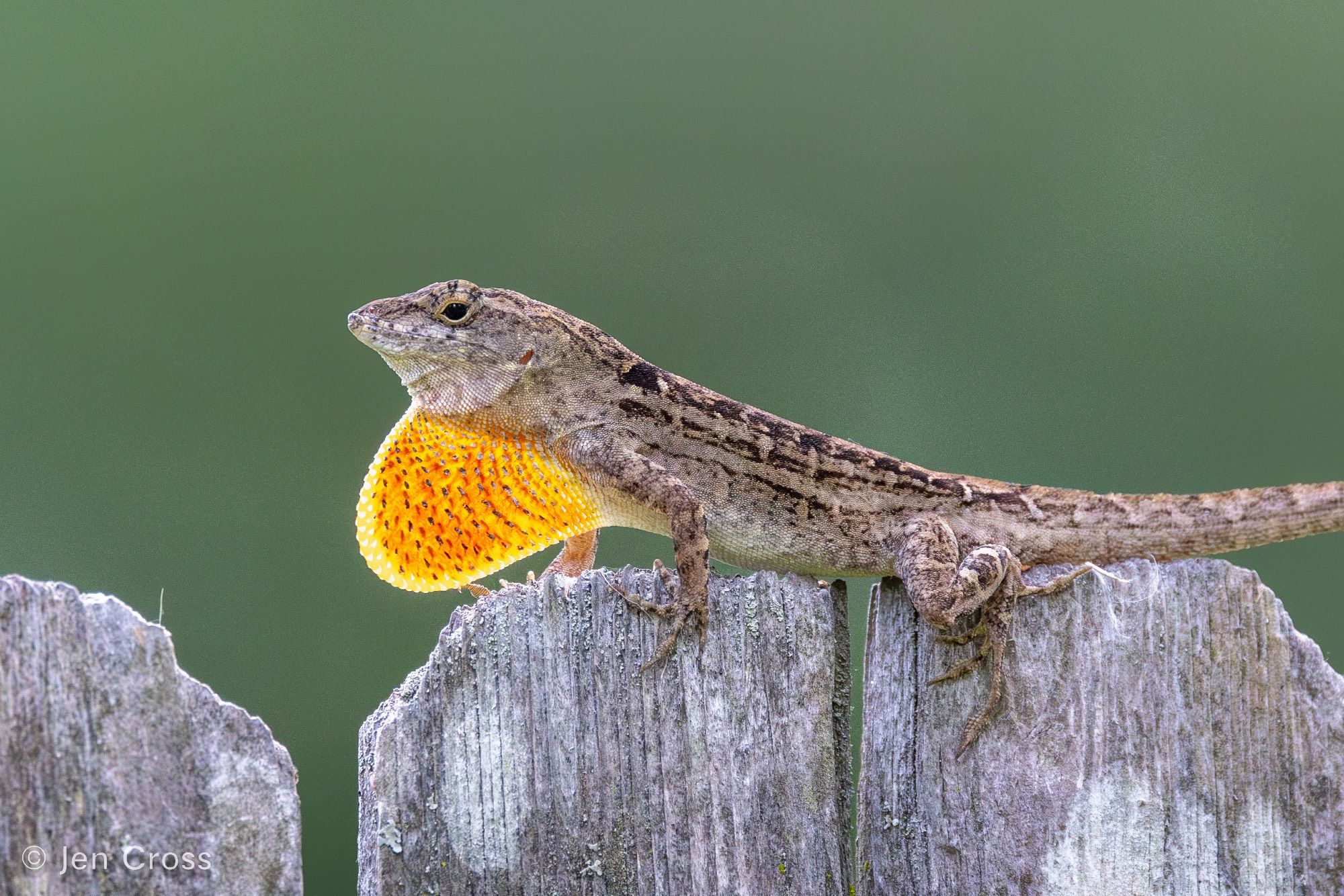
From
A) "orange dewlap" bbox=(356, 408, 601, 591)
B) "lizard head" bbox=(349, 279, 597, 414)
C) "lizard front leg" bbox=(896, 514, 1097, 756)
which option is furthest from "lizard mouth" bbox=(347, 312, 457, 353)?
"lizard front leg" bbox=(896, 514, 1097, 756)

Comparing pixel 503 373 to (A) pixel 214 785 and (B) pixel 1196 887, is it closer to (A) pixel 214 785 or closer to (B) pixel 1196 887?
(A) pixel 214 785

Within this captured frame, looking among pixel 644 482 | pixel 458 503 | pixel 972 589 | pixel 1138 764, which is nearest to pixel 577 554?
pixel 644 482

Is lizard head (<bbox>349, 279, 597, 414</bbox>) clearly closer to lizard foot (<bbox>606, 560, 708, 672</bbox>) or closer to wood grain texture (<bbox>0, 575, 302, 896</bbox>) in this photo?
lizard foot (<bbox>606, 560, 708, 672</bbox>)

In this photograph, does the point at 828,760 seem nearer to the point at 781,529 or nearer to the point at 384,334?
the point at 781,529

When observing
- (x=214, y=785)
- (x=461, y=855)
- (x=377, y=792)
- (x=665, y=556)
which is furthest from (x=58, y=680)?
(x=665, y=556)

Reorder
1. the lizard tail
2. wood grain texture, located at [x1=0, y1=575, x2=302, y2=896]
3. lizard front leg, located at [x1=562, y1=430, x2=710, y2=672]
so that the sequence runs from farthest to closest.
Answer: the lizard tail, lizard front leg, located at [x1=562, y1=430, x2=710, y2=672], wood grain texture, located at [x1=0, y1=575, x2=302, y2=896]

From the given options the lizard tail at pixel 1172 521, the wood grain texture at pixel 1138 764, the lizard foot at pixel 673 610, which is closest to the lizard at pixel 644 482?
the lizard tail at pixel 1172 521
